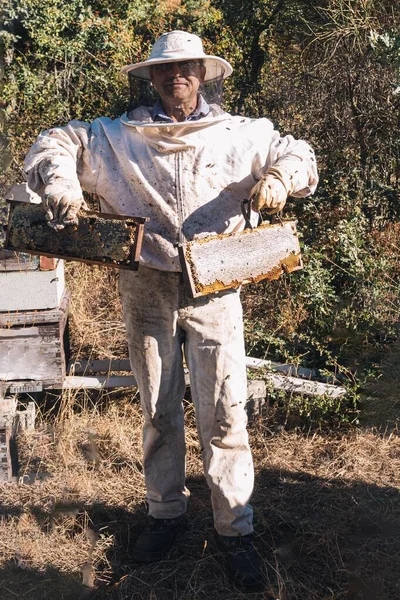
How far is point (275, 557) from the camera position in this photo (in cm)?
314

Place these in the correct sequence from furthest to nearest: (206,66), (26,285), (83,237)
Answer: (26,285) → (206,66) → (83,237)

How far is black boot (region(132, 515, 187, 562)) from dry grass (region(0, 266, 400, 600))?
0.15ft

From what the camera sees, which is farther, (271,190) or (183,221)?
(183,221)

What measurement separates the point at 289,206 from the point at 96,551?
3.44 metres

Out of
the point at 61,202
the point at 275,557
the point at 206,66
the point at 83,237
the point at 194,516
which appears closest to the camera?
the point at 61,202

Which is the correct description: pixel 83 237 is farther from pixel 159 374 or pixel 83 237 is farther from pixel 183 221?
pixel 159 374

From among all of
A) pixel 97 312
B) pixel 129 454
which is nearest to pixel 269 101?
pixel 97 312

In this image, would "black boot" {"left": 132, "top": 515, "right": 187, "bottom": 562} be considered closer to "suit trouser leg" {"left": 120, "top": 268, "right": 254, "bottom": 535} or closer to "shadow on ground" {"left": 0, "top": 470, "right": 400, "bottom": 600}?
"shadow on ground" {"left": 0, "top": 470, "right": 400, "bottom": 600}

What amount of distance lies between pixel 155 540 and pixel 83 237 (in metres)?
1.33

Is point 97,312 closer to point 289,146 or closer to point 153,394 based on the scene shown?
point 153,394

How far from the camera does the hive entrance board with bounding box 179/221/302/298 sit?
2.71 m

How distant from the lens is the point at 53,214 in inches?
107

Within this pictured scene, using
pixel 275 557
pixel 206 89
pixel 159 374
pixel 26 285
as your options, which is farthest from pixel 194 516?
pixel 206 89

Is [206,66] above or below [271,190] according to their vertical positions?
above
